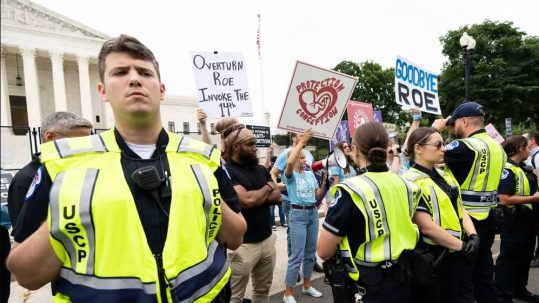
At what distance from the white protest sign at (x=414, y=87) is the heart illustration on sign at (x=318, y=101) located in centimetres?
147

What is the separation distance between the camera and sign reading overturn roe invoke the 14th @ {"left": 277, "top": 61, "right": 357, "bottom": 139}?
402 cm

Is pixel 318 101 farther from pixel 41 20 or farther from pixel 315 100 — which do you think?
pixel 41 20

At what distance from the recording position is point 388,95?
42.7 meters

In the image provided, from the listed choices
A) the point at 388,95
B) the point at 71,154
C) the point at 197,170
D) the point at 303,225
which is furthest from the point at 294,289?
the point at 388,95

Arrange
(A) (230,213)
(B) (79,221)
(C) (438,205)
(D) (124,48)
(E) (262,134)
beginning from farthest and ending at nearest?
(E) (262,134) < (C) (438,205) < (A) (230,213) < (D) (124,48) < (B) (79,221)

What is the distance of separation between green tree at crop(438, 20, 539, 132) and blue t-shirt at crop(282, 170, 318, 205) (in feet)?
92.9

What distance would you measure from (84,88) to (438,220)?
115 feet

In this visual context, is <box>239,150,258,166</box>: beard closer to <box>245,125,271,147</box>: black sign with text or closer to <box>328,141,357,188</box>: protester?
<box>328,141,357,188</box>: protester

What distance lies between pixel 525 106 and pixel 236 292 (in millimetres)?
32347

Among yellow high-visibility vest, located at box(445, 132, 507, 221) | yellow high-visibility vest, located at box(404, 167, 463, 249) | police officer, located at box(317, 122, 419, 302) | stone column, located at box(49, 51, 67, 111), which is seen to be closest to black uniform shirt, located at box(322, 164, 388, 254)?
police officer, located at box(317, 122, 419, 302)

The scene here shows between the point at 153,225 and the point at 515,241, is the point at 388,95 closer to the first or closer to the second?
the point at 515,241

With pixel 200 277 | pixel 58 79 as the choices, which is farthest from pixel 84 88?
pixel 200 277

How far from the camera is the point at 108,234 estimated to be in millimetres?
1279

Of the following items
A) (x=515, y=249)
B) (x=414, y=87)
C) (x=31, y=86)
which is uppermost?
(x=31, y=86)
